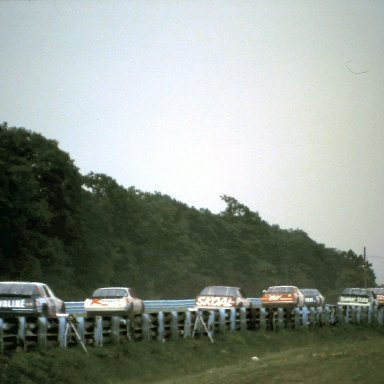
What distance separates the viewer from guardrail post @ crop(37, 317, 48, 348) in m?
20.2

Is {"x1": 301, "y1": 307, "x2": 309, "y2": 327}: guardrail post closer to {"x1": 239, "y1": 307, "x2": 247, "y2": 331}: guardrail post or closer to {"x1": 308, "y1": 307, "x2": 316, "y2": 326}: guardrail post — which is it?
{"x1": 308, "y1": 307, "x2": 316, "y2": 326}: guardrail post

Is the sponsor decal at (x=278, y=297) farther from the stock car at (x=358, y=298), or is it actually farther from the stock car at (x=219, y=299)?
the stock car at (x=358, y=298)

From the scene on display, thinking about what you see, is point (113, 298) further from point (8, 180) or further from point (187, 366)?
point (8, 180)

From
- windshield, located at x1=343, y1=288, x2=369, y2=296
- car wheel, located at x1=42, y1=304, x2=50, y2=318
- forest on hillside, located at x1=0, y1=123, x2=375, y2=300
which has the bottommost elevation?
car wheel, located at x1=42, y1=304, x2=50, y2=318

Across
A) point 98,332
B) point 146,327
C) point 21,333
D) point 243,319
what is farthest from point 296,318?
point 21,333

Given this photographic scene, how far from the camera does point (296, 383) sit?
16266 millimetres

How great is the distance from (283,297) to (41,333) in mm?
26712

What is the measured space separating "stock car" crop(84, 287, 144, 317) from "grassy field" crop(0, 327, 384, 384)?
5.37 metres

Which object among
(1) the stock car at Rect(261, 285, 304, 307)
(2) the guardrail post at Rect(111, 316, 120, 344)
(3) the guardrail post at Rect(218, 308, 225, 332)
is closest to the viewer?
(2) the guardrail post at Rect(111, 316, 120, 344)

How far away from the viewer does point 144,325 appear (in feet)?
83.4

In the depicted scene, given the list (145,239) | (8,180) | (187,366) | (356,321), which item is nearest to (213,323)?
(187,366)

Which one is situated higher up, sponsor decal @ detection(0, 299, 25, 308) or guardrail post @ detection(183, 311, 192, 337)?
sponsor decal @ detection(0, 299, 25, 308)

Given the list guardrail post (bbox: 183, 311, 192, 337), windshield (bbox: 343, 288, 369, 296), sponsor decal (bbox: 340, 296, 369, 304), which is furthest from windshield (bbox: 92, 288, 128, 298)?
windshield (bbox: 343, 288, 369, 296)

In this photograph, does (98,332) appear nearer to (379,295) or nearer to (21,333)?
(21,333)
